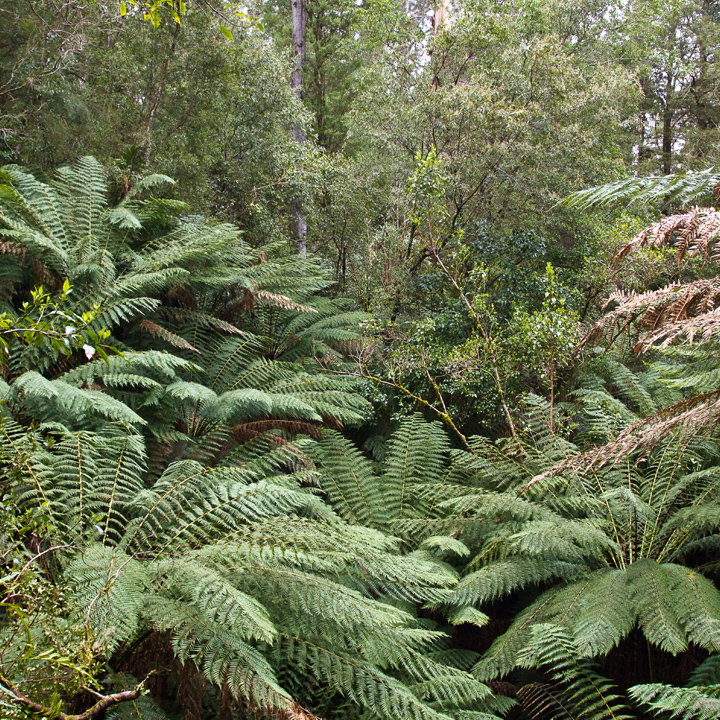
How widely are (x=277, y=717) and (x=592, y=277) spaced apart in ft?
16.8

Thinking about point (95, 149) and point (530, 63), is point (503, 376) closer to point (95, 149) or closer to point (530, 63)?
point (530, 63)

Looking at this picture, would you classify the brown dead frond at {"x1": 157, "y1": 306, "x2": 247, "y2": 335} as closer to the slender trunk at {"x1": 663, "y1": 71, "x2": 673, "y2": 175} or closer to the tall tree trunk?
the tall tree trunk

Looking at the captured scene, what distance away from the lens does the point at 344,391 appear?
5.02 meters

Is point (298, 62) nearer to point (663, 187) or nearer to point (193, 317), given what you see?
point (193, 317)

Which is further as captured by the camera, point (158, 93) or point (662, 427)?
point (158, 93)

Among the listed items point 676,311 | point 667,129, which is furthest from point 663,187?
point 667,129

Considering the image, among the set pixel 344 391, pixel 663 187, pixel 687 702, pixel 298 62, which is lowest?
pixel 687 702

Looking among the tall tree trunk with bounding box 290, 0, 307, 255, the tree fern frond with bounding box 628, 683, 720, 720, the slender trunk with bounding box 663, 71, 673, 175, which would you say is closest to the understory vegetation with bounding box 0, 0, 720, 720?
the tree fern frond with bounding box 628, 683, 720, 720

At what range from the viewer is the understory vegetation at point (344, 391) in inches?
91.2

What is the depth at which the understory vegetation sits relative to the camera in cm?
232

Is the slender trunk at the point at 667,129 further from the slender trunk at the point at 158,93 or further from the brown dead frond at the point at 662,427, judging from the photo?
the brown dead frond at the point at 662,427

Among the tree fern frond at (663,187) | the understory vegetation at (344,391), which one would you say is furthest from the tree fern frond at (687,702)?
the tree fern frond at (663,187)

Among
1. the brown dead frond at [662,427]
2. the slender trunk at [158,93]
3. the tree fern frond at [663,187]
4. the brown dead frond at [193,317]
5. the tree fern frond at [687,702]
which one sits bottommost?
the tree fern frond at [687,702]

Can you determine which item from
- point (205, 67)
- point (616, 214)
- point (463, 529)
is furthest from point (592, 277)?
point (205, 67)
